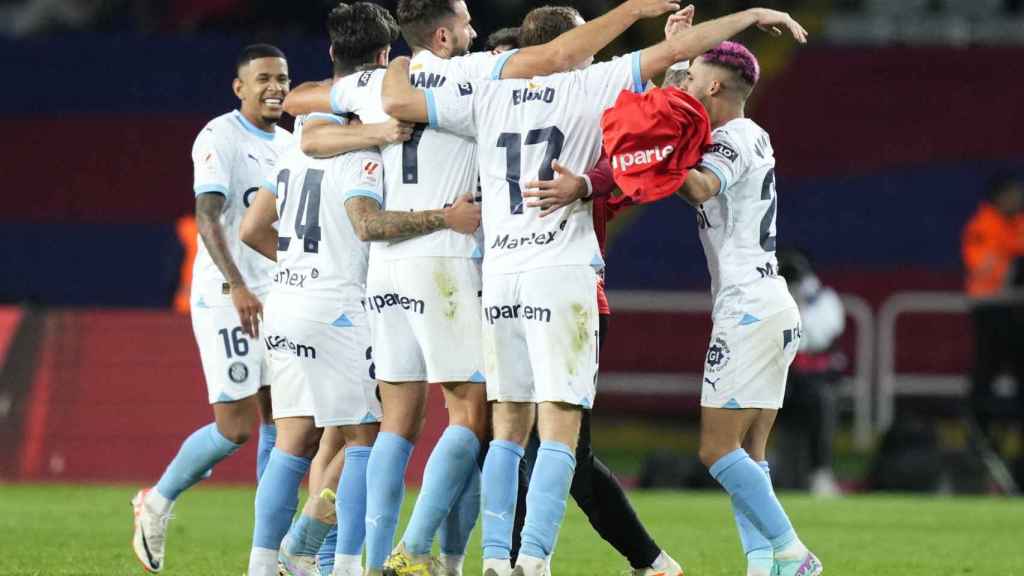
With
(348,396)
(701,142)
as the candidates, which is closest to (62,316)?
(348,396)

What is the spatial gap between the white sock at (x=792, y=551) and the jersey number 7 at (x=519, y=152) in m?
1.87

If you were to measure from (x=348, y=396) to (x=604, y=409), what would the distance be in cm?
1053

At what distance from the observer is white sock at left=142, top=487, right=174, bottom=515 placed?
9.14 metres

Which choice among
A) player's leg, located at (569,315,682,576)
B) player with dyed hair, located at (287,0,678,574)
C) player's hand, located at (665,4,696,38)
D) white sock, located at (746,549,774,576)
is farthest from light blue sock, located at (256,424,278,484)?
player's hand, located at (665,4,696,38)

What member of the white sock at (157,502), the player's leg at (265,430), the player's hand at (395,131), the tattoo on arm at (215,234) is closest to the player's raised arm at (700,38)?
the player's hand at (395,131)

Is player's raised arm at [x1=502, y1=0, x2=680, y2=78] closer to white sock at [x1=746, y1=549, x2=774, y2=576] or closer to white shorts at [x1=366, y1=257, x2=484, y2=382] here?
white shorts at [x1=366, y1=257, x2=484, y2=382]

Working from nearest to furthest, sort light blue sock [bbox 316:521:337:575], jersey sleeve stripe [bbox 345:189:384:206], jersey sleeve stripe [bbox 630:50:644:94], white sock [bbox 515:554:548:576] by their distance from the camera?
white sock [bbox 515:554:548:576] → jersey sleeve stripe [bbox 630:50:644:94] → jersey sleeve stripe [bbox 345:189:384:206] → light blue sock [bbox 316:521:337:575]

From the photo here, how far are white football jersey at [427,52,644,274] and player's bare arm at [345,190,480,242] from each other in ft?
0.29

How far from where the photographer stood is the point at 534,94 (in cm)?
727

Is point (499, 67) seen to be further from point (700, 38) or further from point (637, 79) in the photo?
point (700, 38)

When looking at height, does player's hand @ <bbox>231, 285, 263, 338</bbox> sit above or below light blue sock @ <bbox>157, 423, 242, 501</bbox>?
above

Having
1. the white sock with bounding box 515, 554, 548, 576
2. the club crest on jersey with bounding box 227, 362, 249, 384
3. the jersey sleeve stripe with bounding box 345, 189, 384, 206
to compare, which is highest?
the jersey sleeve stripe with bounding box 345, 189, 384, 206

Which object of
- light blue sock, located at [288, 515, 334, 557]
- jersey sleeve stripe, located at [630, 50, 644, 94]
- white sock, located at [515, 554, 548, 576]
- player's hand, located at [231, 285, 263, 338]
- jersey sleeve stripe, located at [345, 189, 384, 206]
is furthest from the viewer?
player's hand, located at [231, 285, 263, 338]

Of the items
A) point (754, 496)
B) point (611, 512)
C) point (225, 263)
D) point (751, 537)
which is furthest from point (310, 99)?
point (751, 537)
